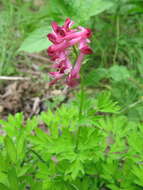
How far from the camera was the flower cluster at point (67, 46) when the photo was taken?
1.49m

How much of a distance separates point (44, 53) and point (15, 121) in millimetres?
2330

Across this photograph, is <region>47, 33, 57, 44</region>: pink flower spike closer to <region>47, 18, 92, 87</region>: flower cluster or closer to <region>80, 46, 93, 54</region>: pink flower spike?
<region>47, 18, 92, 87</region>: flower cluster

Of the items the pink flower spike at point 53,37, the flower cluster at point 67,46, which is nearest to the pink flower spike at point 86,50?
the flower cluster at point 67,46

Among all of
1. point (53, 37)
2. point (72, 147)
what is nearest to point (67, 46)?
point (53, 37)

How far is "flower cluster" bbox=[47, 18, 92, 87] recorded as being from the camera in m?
1.49

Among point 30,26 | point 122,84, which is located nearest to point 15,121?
point 122,84

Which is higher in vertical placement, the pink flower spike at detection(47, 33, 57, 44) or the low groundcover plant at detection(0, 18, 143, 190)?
the pink flower spike at detection(47, 33, 57, 44)

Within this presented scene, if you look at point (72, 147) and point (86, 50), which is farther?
point (72, 147)

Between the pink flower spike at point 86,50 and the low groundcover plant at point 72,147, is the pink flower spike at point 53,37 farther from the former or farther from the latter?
the pink flower spike at point 86,50

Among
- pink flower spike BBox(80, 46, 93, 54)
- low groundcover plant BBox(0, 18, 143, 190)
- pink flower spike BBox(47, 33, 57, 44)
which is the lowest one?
low groundcover plant BBox(0, 18, 143, 190)

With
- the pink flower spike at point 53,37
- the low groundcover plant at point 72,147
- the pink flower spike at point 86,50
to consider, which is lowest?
the low groundcover plant at point 72,147

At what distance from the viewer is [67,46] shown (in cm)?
151

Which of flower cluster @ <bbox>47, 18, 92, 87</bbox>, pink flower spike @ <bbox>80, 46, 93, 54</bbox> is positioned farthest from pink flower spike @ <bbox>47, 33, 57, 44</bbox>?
pink flower spike @ <bbox>80, 46, 93, 54</bbox>

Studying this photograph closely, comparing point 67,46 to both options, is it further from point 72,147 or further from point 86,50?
point 72,147
